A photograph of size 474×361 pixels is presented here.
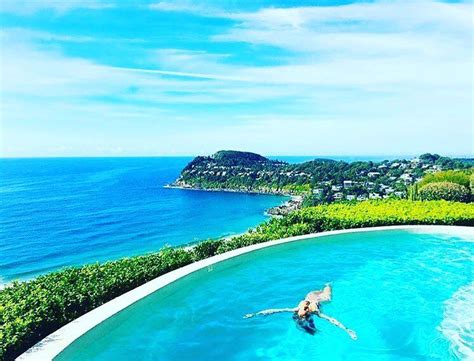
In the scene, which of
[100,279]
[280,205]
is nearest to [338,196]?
[280,205]

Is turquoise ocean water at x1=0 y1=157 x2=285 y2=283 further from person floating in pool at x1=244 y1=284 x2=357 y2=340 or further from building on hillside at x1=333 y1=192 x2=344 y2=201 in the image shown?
person floating in pool at x1=244 y1=284 x2=357 y2=340

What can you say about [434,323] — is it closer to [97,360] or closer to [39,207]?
[97,360]

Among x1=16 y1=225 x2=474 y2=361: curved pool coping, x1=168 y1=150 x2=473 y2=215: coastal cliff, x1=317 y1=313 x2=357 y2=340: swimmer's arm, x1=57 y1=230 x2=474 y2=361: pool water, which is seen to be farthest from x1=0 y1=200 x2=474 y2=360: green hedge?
x1=168 y1=150 x2=473 y2=215: coastal cliff

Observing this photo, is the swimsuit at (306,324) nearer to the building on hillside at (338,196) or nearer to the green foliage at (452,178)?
the green foliage at (452,178)

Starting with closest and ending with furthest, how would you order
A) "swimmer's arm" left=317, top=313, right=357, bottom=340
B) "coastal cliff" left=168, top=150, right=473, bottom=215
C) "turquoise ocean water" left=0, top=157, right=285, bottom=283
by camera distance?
"swimmer's arm" left=317, top=313, right=357, bottom=340 < "turquoise ocean water" left=0, top=157, right=285, bottom=283 < "coastal cliff" left=168, top=150, right=473, bottom=215

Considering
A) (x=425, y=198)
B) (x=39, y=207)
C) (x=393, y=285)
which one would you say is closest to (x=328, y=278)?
(x=393, y=285)

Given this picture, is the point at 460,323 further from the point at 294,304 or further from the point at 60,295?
the point at 60,295
